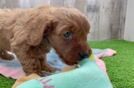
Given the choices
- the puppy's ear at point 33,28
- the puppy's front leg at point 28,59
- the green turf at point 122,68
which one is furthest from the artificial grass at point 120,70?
the puppy's ear at point 33,28

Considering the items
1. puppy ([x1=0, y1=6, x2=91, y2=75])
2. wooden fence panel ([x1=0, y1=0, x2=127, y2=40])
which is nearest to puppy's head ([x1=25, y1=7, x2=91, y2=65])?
puppy ([x1=0, y1=6, x2=91, y2=75])

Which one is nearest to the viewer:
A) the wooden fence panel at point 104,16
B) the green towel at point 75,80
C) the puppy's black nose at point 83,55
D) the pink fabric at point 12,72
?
the green towel at point 75,80

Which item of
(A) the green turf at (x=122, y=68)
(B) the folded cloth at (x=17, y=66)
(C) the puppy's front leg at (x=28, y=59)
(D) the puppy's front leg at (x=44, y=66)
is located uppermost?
(C) the puppy's front leg at (x=28, y=59)

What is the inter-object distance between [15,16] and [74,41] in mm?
420

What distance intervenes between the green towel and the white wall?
7.00 ft

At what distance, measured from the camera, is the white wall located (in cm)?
321

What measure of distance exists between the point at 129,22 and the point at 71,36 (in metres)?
2.09

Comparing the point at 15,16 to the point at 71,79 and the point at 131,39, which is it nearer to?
the point at 71,79

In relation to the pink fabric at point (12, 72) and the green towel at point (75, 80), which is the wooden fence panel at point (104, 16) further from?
the green towel at point (75, 80)

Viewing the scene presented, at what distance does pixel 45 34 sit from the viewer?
4.55ft

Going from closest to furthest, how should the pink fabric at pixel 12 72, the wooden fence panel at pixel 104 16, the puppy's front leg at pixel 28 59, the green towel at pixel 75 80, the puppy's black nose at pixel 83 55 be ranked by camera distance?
the green towel at pixel 75 80 < the puppy's black nose at pixel 83 55 < the puppy's front leg at pixel 28 59 < the pink fabric at pixel 12 72 < the wooden fence panel at pixel 104 16

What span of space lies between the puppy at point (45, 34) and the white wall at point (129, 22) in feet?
6.07

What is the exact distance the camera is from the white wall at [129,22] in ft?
10.5

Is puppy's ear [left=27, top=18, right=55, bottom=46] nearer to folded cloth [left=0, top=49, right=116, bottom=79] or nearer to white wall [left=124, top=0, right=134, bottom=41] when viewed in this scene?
folded cloth [left=0, top=49, right=116, bottom=79]
